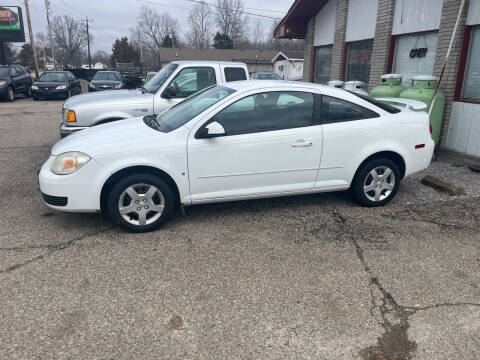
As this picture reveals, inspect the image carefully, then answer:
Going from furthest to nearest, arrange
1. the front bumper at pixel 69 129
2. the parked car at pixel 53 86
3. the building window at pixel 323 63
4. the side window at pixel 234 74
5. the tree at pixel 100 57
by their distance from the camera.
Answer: the tree at pixel 100 57
the parked car at pixel 53 86
the building window at pixel 323 63
the side window at pixel 234 74
the front bumper at pixel 69 129

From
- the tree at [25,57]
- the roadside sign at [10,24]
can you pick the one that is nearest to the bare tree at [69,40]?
the tree at [25,57]

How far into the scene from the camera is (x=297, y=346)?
2.67 m

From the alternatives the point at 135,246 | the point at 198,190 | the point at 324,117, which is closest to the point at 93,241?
the point at 135,246

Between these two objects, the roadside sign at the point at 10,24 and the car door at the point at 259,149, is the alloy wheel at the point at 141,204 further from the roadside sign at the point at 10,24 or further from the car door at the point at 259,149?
the roadside sign at the point at 10,24

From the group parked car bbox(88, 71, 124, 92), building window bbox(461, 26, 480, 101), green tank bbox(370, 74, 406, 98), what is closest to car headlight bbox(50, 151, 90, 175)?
green tank bbox(370, 74, 406, 98)

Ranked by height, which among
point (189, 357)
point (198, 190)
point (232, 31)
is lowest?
point (189, 357)

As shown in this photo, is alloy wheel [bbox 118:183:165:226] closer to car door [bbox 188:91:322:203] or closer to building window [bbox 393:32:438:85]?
car door [bbox 188:91:322:203]

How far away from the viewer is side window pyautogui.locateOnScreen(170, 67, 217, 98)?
23.0ft

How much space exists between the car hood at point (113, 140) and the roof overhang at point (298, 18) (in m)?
9.06

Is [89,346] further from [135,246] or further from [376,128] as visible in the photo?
[376,128]

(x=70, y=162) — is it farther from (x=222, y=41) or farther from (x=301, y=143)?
(x=222, y=41)

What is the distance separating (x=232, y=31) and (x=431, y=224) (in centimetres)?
7596

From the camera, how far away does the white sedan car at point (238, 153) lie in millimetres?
4160

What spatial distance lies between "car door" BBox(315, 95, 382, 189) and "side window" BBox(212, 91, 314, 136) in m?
0.24
